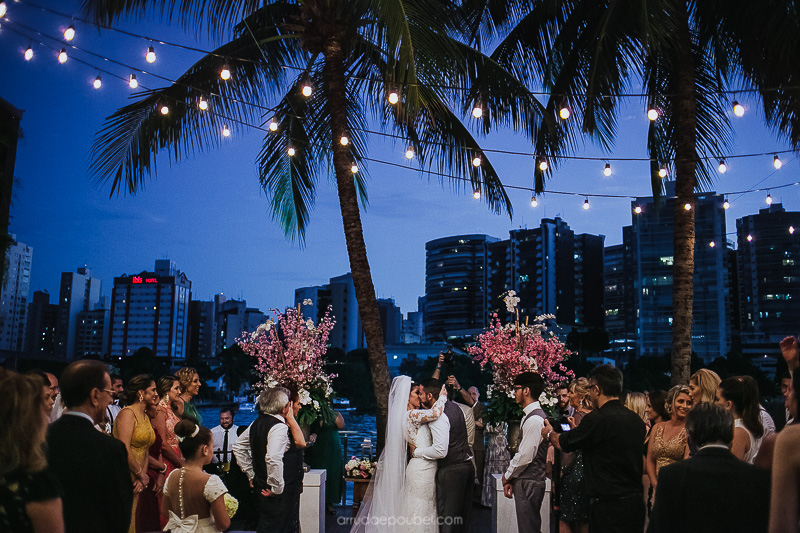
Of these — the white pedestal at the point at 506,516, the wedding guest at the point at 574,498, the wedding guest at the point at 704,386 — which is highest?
the wedding guest at the point at 704,386

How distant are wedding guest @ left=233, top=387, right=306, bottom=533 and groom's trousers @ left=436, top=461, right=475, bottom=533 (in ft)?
4.74

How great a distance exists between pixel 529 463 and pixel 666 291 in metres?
74.9

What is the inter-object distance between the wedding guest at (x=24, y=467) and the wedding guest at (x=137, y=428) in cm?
315

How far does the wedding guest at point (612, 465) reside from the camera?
182 inches

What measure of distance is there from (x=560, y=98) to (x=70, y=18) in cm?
649

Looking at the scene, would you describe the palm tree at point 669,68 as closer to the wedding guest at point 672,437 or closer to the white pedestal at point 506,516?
the white pedestal at point 506,516

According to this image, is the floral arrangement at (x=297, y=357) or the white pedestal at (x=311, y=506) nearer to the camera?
the white pedestal at (x=311, y=506)

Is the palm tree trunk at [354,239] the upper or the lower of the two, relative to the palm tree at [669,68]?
lower

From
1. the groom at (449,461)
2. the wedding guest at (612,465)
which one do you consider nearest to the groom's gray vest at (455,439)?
the groom at (449,461)

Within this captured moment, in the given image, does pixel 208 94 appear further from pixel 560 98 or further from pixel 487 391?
pixel 487 391

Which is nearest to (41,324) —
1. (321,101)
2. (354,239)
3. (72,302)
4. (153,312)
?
(72,302)

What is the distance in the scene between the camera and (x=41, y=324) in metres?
93.8

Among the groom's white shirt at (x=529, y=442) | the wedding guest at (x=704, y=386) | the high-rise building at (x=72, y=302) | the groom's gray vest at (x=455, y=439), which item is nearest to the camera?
the wedding guest at (x=704, y=386)

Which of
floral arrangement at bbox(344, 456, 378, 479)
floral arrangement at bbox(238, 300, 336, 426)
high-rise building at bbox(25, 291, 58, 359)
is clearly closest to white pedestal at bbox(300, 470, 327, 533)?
floral arrangement at bbox(238, 300, 336, 426)
